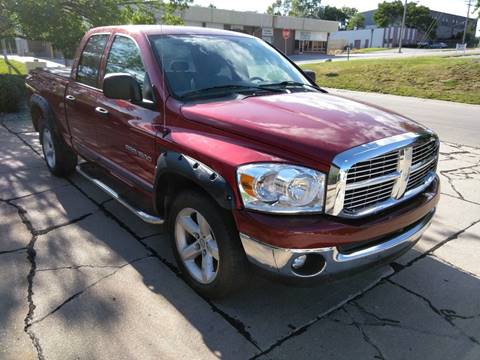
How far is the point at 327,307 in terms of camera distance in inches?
117

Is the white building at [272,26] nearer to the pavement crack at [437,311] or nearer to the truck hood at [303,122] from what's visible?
the truck hood at [303,122]

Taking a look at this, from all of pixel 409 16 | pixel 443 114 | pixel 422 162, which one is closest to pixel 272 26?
pixel 443 114

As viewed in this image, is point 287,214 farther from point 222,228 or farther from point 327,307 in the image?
point 327,307

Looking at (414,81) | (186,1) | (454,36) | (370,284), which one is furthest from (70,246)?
(454,36)

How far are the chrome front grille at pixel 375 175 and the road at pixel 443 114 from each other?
238 inches

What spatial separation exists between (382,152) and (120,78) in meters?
1.96

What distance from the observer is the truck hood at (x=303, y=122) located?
98.6 inches

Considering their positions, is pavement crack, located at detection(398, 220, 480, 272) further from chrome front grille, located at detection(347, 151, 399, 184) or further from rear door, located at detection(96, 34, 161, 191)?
rear door, located at detection(96, 34, 161, 191)

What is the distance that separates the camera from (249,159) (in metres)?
2.51

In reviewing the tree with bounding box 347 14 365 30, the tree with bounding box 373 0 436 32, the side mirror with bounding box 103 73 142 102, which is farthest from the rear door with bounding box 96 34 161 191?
the tree with bounding box 347 14 365 30

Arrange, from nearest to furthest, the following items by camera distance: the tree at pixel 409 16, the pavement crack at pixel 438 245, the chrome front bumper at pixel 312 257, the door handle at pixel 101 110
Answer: the chrome front bumper at pixel 312 257 < the pavement crack at pixel 438 245 < the door handle at pixel 101 110 < the tree at pixel 409 16

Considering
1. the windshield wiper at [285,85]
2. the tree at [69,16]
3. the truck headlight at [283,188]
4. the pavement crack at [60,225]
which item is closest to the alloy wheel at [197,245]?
the truck headlight at [283,188]

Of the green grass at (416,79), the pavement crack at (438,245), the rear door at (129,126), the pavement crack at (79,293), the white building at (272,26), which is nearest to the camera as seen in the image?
the pavement crack at (79,293)

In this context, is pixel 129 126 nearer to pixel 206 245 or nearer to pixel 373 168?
pixel 206 245
